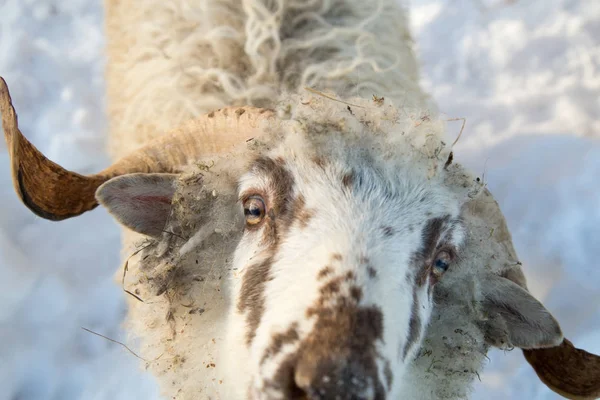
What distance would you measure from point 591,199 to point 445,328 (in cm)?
217

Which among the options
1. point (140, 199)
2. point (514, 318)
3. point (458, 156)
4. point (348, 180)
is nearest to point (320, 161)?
point (348, 180)

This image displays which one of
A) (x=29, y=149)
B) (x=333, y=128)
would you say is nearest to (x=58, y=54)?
(x=29, y=149)

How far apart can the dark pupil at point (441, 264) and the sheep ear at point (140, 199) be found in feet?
2.91

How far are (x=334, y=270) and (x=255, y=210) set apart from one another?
1.27ft

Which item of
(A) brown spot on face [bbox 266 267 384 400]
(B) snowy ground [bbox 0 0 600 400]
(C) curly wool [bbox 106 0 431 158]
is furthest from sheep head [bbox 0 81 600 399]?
(B) snowy ground [bbox 0 0 600 400]

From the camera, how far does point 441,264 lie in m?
1.62

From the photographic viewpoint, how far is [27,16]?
13.6 feet

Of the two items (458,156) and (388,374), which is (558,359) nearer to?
(388,374)

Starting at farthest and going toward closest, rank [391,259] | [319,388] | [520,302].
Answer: [520,302] < [391,259] < [319,388]

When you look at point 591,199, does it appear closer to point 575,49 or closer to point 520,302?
point 575,49

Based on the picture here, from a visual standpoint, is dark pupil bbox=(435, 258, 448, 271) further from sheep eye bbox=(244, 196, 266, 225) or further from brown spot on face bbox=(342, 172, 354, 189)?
sheep eye bbox=(244, 196, 266, 225)

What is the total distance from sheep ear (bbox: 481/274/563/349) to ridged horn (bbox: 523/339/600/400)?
0.16 metres

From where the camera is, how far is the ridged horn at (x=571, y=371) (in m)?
1.85

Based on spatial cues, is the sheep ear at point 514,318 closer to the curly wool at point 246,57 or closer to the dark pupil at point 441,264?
the dark pupil at point 441,264
